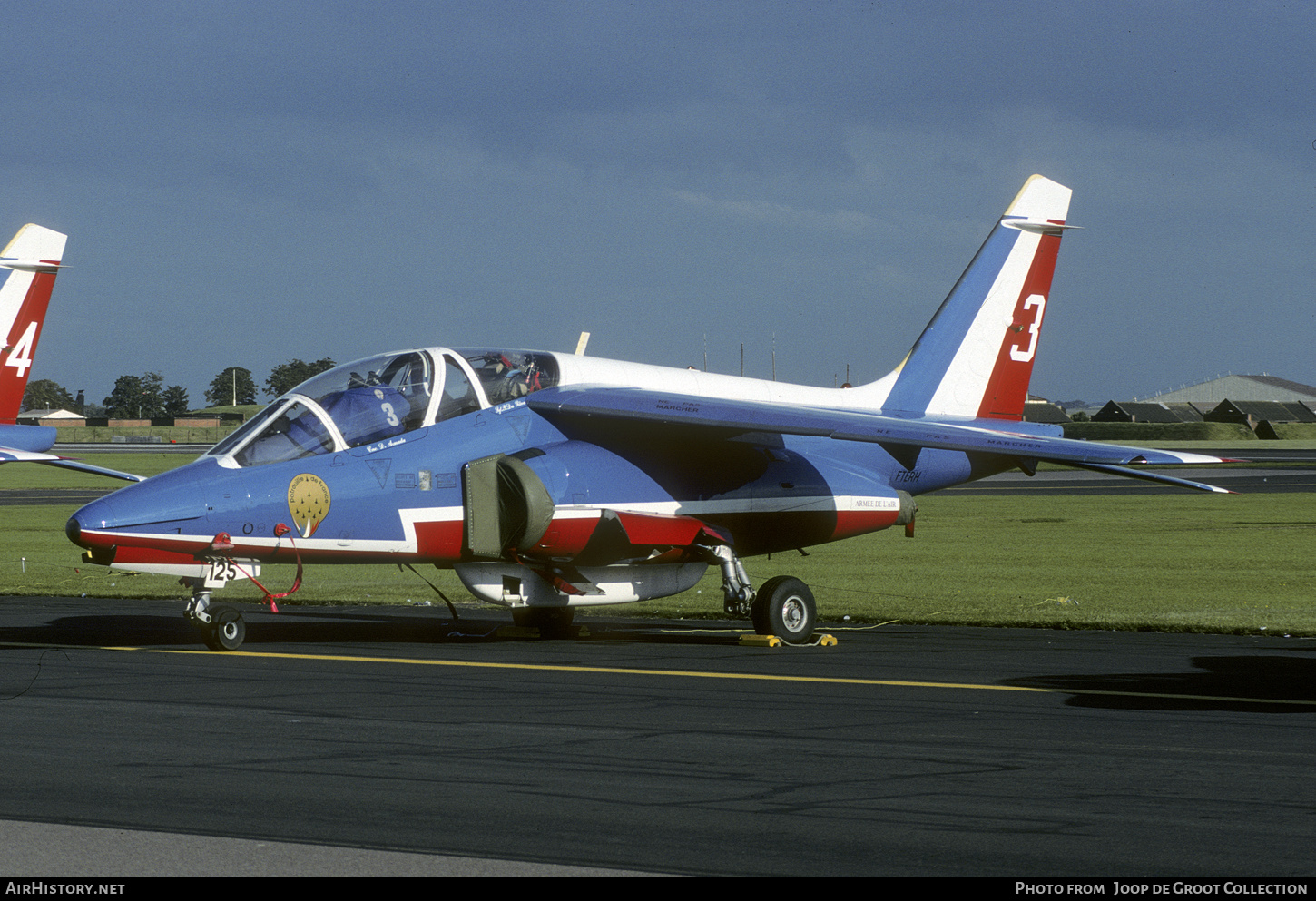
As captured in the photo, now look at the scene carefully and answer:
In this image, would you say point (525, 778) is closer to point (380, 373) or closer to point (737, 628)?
point (380, 373)

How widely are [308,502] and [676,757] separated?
658 centimetres

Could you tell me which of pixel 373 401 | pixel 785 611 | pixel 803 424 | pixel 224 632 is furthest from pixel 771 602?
pixel 224 632

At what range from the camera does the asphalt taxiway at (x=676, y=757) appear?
6391mm

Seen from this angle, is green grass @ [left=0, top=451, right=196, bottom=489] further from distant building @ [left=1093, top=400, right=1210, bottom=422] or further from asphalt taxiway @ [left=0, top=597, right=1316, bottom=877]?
distant building @ [left=1093, top=400, right=1210, bottom=422]

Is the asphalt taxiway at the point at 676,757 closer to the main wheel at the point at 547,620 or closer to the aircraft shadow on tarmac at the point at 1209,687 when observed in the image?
the aircraft shadow on tarmac at the point at 1209,687

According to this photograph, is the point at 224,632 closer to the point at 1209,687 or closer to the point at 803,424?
the point at 803,424

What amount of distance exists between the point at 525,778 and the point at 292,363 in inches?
3809

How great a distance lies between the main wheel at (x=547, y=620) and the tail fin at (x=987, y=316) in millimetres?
5718

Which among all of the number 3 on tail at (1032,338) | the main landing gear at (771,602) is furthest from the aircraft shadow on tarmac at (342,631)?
the number 3 on tail at (1032,338)

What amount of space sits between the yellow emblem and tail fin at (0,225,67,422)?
29.2 feet
